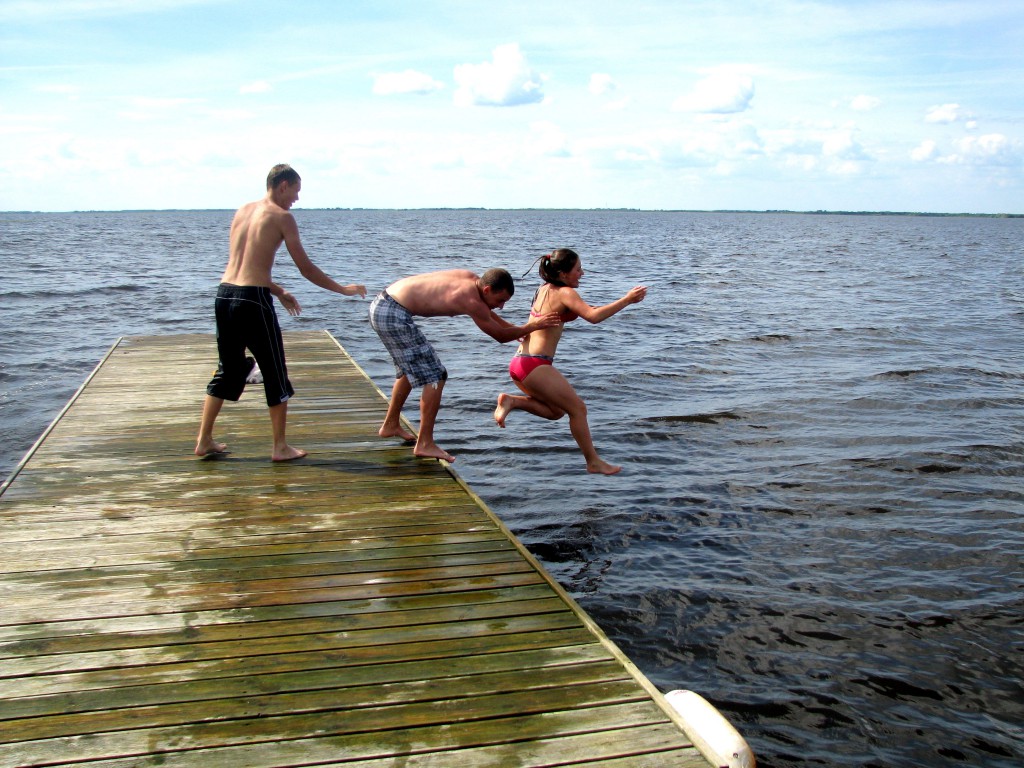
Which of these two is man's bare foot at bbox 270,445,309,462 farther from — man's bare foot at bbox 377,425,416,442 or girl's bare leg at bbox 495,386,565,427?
girl's bare leg at bbox 495,386,565,427

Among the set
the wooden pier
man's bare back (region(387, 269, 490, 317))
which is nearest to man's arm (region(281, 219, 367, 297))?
man's bare back (region(387, 269, 490, 317))

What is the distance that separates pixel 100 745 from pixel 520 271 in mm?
35423

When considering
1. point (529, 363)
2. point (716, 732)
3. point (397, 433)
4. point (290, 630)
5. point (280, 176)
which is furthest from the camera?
point (397, 433)

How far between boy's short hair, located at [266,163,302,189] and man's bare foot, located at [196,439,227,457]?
6.56 feet

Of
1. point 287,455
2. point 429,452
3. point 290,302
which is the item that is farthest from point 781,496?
point 290,302

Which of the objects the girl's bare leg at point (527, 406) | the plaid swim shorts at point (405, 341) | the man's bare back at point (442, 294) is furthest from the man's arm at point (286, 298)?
the girl's bare leg at point (527, 406)

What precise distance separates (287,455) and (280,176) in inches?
80.7

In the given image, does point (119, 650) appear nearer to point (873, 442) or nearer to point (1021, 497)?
point (1021, 497)

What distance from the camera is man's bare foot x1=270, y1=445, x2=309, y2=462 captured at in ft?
21.9

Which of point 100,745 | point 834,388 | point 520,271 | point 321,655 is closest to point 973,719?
point 321,655

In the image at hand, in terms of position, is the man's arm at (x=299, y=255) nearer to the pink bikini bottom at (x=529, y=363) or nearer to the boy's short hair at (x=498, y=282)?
the boy's short hair at (x=498, y=282)

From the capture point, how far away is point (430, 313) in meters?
6.40

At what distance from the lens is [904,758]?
4625 mm

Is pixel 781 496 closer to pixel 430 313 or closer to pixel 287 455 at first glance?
pixel 430 313
